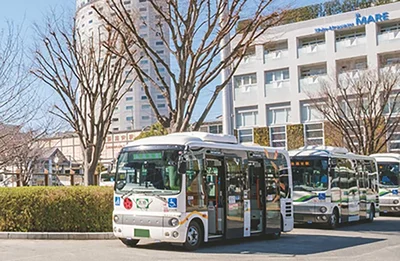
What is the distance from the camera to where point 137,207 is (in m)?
13.1

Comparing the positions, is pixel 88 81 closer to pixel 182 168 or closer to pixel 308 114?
pixel 182 168

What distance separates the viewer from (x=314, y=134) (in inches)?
1793

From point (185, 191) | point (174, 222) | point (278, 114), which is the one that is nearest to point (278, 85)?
point (278, 114)

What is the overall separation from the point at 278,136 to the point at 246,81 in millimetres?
5701

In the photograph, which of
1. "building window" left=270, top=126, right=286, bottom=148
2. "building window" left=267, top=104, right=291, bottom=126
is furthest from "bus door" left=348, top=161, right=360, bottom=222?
"building window" left=267, top=104, right=291, bottom=126

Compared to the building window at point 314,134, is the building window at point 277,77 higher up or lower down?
higher up

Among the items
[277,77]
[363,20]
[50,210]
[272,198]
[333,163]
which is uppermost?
[363,20]

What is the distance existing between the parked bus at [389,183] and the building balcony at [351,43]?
1745 centimetres

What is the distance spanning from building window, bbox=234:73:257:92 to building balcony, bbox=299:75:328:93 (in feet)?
14.7

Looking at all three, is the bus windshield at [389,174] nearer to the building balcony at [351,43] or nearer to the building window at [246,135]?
the building balcony at [351,43]

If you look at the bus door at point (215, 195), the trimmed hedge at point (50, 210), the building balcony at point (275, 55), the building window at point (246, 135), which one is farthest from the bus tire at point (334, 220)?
the building window at point (246, 135)

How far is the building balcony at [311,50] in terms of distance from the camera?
149 ft

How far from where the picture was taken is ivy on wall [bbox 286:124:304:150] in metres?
45.8

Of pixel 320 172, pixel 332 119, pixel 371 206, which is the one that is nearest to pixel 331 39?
pixel 332 119
